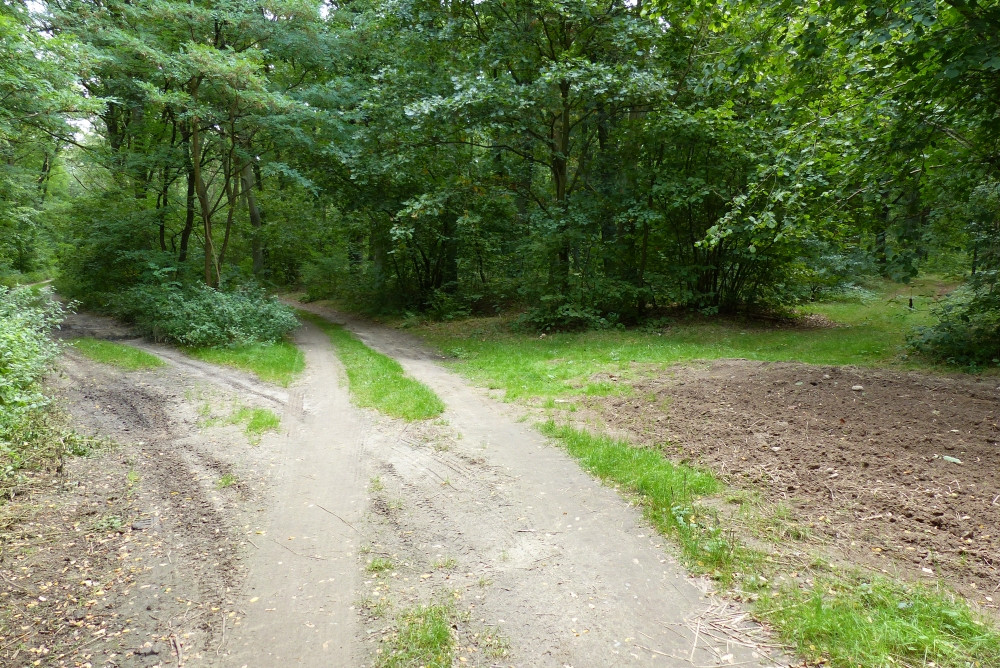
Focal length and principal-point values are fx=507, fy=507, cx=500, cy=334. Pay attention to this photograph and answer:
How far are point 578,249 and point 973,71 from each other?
9091mm

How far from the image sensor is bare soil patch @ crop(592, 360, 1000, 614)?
11.7 feet

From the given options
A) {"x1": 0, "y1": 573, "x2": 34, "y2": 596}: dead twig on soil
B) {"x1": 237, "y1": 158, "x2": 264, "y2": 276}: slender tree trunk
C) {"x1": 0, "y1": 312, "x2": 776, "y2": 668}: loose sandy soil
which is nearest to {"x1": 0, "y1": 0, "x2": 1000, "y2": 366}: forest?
{"x1": 237, "y1": 158, "x2": 264, "y2": 276}: slender tree trunk

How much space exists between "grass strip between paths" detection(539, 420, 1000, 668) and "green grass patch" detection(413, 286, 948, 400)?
3.78m

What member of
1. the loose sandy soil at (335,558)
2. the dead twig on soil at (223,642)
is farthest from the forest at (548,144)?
the dead twig on soil at (223,642)

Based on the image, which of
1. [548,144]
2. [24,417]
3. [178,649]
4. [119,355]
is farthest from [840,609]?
[548,144]

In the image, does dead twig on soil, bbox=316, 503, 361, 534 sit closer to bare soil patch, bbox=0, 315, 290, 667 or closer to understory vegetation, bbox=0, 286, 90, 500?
bare soil patch, bbox=0, 315, 290, 667

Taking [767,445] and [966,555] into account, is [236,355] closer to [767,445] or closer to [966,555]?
[767,445]

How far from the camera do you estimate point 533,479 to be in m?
5.06

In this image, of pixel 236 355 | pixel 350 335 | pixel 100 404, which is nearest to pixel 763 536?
pixel 100 404

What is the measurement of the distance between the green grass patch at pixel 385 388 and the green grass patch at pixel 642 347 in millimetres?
1279

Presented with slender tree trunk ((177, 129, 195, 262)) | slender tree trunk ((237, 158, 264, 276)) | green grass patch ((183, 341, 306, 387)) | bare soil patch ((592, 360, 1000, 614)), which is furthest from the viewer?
slender tree trunk ((237, 158, 264, 276))

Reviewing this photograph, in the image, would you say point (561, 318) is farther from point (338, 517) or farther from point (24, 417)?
point (24, 417)

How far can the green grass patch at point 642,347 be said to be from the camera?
8.68 m

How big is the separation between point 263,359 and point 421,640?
8.61 metres
